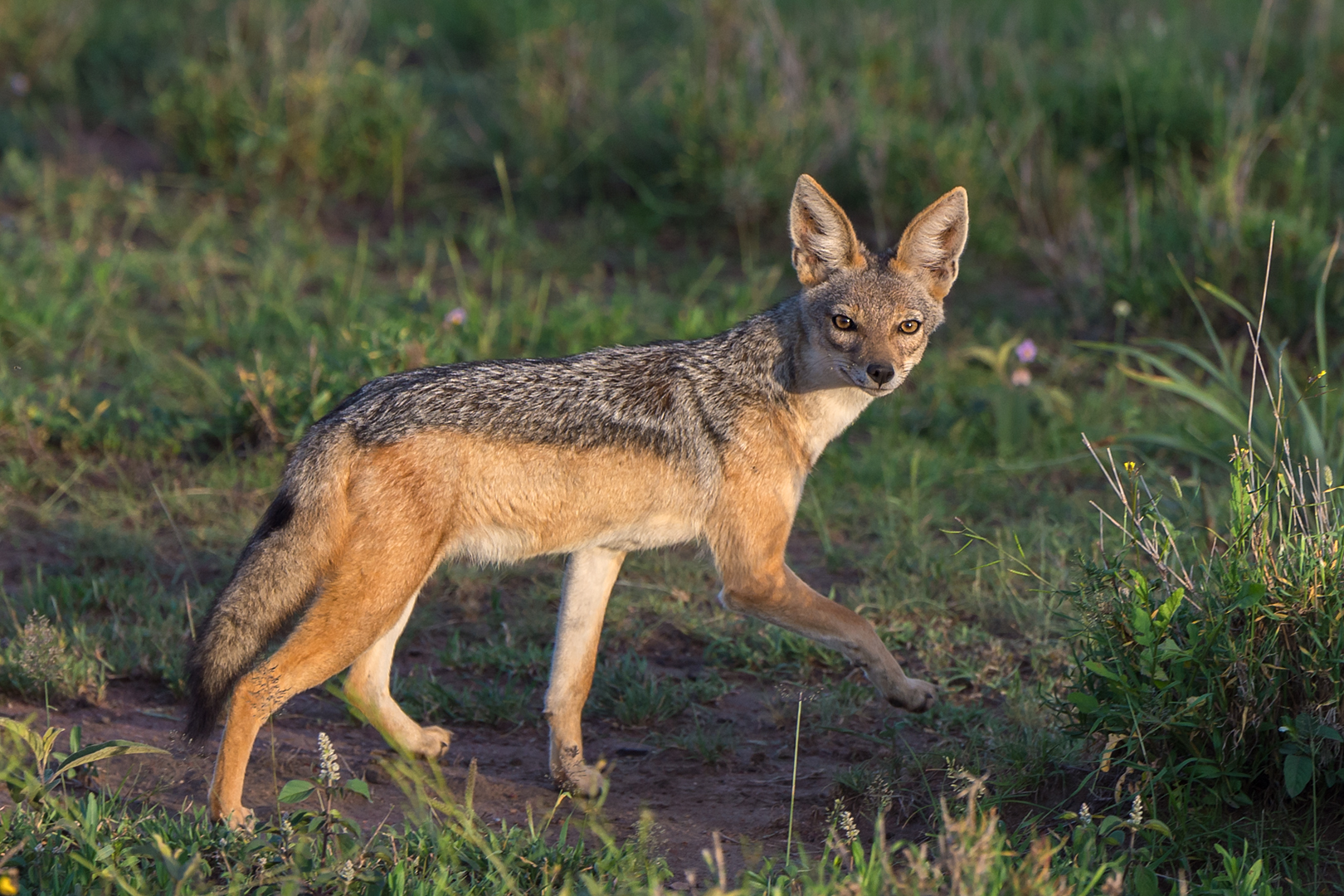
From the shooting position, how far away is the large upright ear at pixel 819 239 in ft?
16.0

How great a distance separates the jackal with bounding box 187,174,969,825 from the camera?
A: 13.0 ft

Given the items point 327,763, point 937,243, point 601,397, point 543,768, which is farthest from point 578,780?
point 937,243

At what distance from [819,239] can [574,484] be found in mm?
1399

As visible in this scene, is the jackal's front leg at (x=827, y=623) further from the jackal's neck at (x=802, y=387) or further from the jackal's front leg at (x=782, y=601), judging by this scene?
the jackal's neck at (x=802, y=387)

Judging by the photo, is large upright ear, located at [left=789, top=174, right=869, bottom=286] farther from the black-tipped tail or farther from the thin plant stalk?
the black-tipped tail

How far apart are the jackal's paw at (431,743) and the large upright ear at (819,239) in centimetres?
210

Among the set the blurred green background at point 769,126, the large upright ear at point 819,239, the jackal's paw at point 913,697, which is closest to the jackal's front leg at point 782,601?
the jackal's paw at point 913,697

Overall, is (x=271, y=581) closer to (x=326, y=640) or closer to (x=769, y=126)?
(x=326, y=640)

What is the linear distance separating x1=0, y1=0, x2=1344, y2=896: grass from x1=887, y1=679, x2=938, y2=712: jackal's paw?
7.9 inches

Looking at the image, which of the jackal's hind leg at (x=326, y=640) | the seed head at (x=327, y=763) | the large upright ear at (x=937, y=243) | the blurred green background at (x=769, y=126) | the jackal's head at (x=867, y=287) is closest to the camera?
the seed head at (x=327, y=763)

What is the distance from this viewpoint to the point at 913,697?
13.9 feet

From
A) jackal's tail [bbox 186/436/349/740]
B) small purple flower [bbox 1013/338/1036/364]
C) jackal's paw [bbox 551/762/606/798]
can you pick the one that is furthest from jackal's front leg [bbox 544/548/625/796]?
small purple flower [bbox 1013/338/1036/364]

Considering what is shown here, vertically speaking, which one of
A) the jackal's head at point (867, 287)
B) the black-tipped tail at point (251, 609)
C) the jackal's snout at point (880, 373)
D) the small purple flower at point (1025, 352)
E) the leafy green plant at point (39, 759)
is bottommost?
the small purple flower at point (1025, 352)

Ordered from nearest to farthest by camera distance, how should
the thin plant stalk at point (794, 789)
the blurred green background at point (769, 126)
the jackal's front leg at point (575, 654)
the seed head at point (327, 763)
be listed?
the seed head at point (327, 763), the thin plant stalk at point (794, 789), the jackal's front leg at point (575, 654), the blurred green background at point (769, 126)
